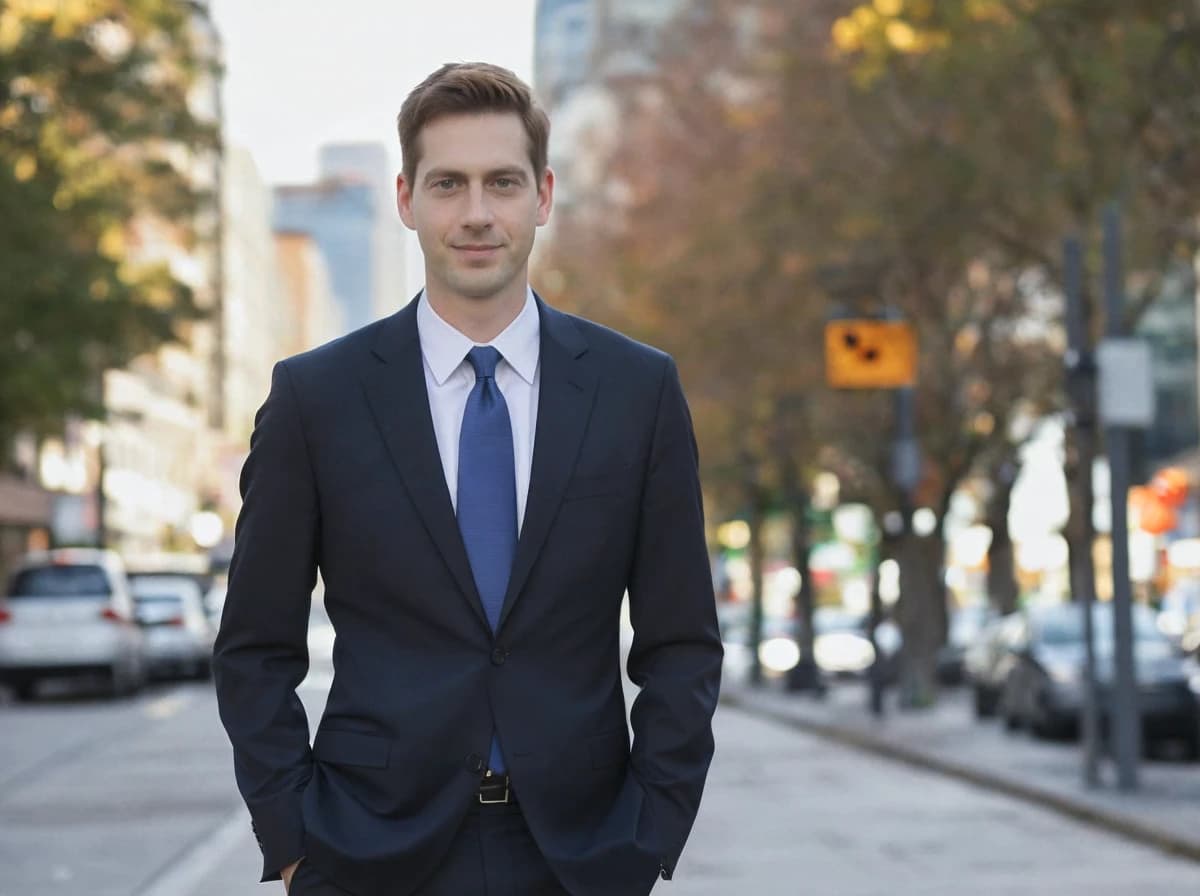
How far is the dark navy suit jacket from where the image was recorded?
3.97 meters

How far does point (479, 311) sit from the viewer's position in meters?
4.19

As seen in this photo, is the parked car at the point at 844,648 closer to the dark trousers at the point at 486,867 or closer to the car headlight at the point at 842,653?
the car headlight at the point at 842,653

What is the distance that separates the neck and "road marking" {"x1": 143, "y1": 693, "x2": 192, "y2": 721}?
25.6 m

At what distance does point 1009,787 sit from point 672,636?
15580 millimetres

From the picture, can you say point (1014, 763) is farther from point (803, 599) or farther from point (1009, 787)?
point (803, 599)

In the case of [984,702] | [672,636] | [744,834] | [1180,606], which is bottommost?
[1180,606]

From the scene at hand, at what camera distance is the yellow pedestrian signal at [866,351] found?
27.9m

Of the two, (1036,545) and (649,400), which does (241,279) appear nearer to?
(1036,545)

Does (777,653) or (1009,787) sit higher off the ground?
(1009,787)

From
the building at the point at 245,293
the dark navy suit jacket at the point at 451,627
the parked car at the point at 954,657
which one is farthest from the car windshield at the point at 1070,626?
the building at the point at 245,293

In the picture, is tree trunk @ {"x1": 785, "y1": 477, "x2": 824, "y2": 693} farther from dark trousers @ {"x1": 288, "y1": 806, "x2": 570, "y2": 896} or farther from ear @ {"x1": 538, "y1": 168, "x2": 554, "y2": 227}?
dark trousers @ {"x1": 288, "y1": 806, "x2": 570, "y2": 896}

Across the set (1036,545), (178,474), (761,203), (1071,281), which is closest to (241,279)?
(178,474)

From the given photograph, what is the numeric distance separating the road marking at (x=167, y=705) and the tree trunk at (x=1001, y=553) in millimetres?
15237

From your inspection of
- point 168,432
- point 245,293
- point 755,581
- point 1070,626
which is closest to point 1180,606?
point 755,581
